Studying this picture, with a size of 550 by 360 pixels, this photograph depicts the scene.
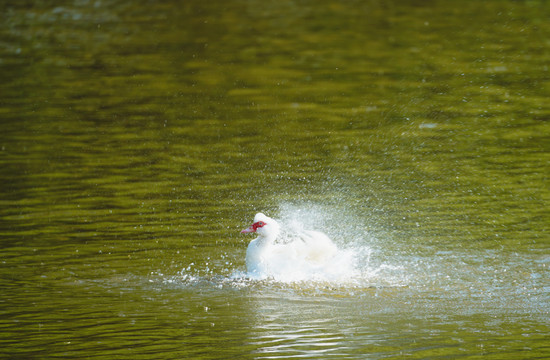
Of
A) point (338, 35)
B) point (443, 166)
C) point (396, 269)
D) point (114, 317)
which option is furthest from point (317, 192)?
point (338, 35)

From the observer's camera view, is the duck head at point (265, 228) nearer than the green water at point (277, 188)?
No

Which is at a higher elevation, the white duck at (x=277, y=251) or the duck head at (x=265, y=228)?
the duck head at (x=265, y=228)

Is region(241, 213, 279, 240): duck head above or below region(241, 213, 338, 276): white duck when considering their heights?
above

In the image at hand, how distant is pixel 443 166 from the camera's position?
1670 centimetres

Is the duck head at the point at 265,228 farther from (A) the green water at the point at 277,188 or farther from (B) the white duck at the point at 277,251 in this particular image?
(A) the green water at the point at 277,188

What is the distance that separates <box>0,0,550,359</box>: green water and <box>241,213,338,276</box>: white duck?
0.36 meters

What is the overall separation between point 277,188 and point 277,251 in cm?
338

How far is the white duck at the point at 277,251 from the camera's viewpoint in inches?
483

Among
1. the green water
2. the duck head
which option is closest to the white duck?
the duck head

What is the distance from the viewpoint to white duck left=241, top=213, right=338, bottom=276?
40.3 ft

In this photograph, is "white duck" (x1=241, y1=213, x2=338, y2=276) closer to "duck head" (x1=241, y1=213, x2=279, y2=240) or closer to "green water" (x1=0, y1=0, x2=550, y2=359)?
"duck head" (x1=241, y1=213, x2=279, y2=240)

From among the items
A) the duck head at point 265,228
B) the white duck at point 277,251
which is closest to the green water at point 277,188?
the white duck at point 277,251

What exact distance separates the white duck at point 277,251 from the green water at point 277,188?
36 centimetres

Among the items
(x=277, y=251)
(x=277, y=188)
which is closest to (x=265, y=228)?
(x=277, y=251)
